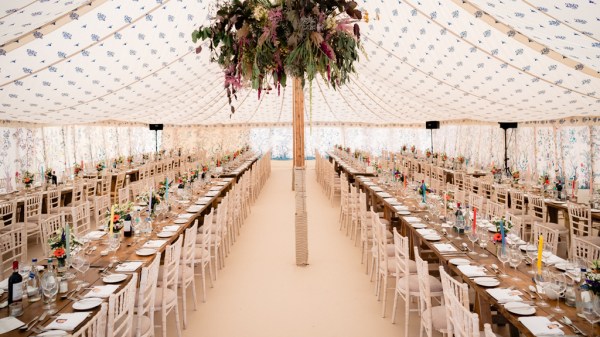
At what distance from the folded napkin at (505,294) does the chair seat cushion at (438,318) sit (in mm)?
458

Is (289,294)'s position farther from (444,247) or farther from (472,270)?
(472,270)

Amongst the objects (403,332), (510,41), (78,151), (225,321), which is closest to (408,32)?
(510,41)

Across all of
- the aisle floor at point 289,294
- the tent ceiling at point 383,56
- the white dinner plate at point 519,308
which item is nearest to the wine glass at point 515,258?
the white dinner plate at point 519,308

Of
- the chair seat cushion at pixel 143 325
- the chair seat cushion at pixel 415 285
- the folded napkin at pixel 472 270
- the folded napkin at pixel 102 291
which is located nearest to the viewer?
the folded napkin at pixel 102 291

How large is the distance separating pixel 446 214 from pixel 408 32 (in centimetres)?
242

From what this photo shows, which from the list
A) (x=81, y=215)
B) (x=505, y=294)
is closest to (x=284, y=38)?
(x=505, y=294)

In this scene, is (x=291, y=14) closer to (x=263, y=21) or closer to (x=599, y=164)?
(x=263, y=21)

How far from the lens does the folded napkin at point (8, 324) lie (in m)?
2.62

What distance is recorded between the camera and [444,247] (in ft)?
14.4

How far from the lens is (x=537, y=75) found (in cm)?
535

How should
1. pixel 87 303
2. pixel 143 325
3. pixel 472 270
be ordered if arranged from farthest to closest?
1. pixel 472 270
2. pixel 143 325
3. pixel 87 303

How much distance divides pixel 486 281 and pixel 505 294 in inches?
10.3

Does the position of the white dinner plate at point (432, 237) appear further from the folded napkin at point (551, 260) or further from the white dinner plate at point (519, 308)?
the white dinner plate at point (519, 308)

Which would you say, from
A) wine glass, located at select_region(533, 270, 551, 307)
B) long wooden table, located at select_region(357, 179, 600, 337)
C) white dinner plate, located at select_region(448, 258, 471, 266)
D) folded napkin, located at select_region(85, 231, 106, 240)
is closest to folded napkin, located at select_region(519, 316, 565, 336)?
long wooden table, located at select_region(357, 179, 600, 337)
